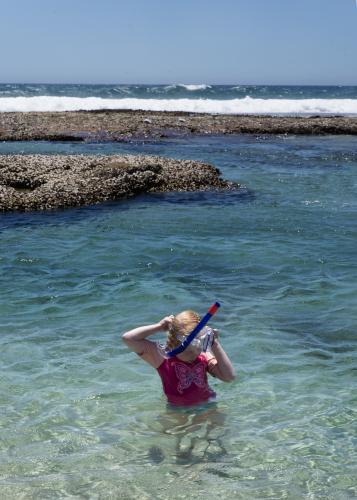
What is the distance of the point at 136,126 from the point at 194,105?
31.5 meters

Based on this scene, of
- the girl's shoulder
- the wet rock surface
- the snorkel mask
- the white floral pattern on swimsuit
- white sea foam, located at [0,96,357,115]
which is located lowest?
the white floral pattern on swimsuit

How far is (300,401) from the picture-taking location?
20.4ft

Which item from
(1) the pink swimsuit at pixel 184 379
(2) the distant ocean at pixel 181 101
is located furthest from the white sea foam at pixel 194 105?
(1) the pink swimsuit at pixel 184 379

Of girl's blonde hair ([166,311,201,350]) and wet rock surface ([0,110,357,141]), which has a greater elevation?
wet rock surface ([0,110,357,141])

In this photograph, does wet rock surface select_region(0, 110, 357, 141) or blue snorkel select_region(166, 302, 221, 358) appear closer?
blue snorkel select_region(166, 302, 221, 358)

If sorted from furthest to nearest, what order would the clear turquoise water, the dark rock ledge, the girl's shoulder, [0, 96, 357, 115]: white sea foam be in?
[0, 96, 357, 115]: white sea foam, the dark rock ledge, the girl's shoulder, the clear turquoise water

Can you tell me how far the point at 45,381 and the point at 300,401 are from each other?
239 centimetres

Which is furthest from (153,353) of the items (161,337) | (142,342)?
(161,337)

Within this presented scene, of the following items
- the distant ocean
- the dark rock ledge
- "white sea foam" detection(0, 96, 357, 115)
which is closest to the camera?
the dark rock ledge

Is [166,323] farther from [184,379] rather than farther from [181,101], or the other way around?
[181,101]

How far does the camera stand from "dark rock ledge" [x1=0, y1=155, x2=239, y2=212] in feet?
47.3

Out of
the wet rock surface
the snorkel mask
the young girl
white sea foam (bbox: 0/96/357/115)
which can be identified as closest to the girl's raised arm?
the young girl

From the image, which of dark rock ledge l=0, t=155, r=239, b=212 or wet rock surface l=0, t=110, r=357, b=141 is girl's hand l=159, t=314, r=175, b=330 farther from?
wet rock surface l=0, t=110, r=357, b=141

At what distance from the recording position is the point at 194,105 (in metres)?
60.7
